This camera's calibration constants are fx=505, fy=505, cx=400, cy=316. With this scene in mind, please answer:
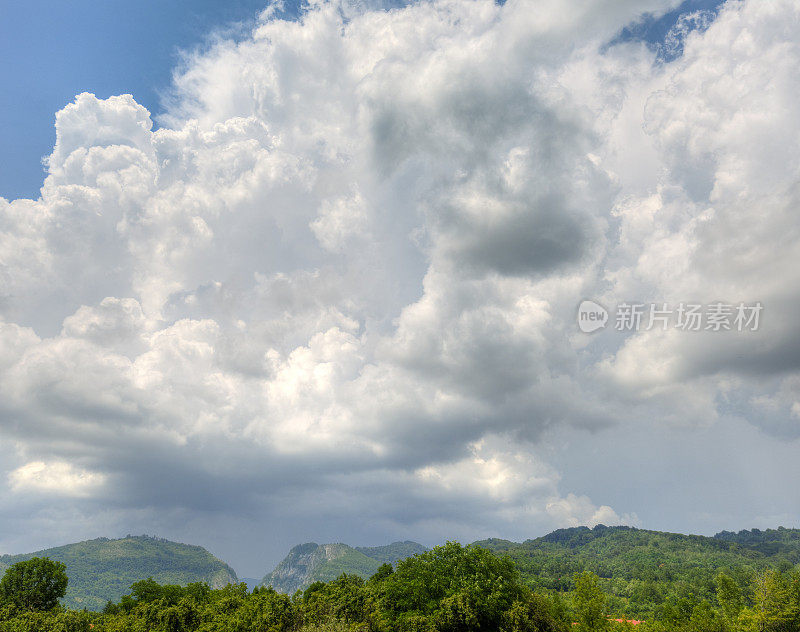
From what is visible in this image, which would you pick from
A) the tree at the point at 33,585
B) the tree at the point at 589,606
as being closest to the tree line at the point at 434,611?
the tree at the point at 589,606

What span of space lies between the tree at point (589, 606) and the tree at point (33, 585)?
11530cm

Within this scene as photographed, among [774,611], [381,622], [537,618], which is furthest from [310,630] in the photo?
[774,611]

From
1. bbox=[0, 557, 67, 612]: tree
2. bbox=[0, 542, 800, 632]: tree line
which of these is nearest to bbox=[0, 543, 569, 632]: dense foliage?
bbox=[0, 542, 800, 632]: tree line

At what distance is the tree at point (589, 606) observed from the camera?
75.5 meters

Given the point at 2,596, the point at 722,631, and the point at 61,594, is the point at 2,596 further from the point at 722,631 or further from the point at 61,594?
the point at 722,631

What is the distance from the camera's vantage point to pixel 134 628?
278ft

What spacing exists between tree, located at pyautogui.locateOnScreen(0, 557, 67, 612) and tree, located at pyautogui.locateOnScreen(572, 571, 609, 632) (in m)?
115

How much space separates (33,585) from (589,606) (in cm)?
12258

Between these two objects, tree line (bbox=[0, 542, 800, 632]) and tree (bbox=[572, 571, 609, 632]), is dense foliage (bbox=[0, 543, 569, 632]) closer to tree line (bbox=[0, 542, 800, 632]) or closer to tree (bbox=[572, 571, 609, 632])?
tree line (bbox=[0, 542, 800, 632])

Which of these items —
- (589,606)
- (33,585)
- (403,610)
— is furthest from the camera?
(33,585)

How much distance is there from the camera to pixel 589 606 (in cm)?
7606

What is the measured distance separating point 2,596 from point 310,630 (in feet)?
311

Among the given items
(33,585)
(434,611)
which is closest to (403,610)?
(434,611)

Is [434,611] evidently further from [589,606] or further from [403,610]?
[589,606]
